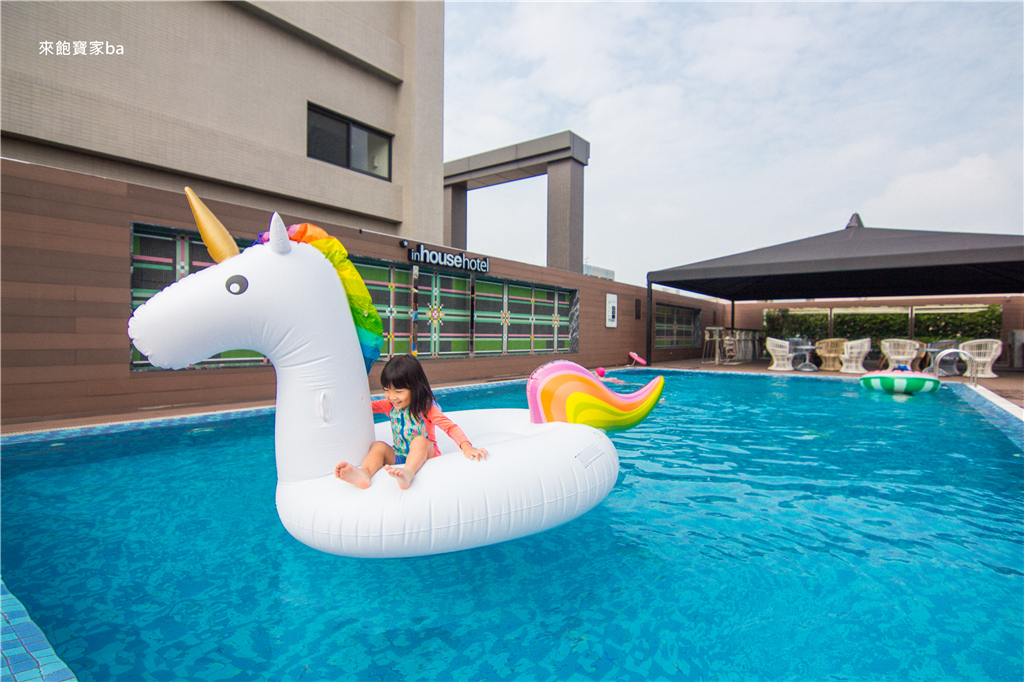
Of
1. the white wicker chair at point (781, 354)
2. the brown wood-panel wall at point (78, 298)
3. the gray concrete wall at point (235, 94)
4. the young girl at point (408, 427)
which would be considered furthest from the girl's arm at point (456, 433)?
the white wicker chair at point (781, 354)

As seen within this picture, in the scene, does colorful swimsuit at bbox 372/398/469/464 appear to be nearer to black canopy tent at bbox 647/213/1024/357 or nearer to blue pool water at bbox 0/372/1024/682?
blue pool water at bbox 0/372/1024/682

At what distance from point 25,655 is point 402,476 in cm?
119

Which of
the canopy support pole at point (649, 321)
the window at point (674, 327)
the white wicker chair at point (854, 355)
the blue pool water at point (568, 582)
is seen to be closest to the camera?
the blue pool water at point (568, 582)

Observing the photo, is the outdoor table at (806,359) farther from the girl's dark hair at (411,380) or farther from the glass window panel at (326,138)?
the girl's dark hair at (411,380)

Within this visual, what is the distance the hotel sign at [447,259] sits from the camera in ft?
28.2

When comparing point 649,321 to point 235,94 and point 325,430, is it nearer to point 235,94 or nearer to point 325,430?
point 235,94

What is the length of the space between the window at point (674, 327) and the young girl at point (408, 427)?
1455 centimetres

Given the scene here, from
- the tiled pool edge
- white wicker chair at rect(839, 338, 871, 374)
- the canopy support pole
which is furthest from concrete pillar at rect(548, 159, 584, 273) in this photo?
the tiled pool edge

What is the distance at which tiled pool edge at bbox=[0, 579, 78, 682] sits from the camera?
133cm

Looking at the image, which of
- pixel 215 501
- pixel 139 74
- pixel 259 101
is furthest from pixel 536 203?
pixel 215 501

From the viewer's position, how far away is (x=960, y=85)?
8.35 metres

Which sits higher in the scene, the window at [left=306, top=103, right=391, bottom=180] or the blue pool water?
the window at [left=306, top=103, right=391, bottom=180]

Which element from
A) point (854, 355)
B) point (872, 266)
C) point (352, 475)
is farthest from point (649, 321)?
point (352, 475)

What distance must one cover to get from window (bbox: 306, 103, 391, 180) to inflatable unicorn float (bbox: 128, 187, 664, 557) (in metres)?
8.12
